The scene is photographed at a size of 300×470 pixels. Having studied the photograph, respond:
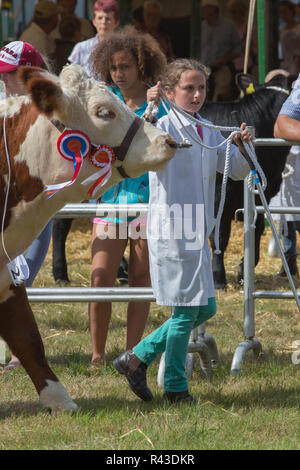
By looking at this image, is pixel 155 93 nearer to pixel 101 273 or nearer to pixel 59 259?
pixel 101 273

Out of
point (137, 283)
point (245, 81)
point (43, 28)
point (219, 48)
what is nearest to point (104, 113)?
point (137, 283)

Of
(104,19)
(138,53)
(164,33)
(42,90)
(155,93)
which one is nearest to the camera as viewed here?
(42,90)

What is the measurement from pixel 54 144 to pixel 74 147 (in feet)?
0.33

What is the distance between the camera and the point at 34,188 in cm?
321

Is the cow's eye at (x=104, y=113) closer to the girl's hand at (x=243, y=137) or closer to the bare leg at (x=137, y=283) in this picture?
the girl's hand at (x=243, y=137)

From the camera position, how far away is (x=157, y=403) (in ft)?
12.0

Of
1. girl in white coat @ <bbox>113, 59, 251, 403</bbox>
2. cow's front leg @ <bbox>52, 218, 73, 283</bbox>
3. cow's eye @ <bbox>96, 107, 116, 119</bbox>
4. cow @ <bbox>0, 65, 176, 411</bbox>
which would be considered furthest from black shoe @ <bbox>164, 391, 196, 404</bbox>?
cow's front leg @ <bbox>52, 218, 73, 283</bbox>

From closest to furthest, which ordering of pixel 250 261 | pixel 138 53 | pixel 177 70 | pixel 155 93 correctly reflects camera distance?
pixel 155 93, pixel 177 70, pixel 138 53, pixel 250 261

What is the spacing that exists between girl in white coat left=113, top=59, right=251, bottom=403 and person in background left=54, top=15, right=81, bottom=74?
573 centimetres

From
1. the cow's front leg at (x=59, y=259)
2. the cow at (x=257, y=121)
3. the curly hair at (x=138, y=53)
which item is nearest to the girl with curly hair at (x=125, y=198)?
the curly hair at (x=138, y=53)

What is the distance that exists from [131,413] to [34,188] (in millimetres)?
1092

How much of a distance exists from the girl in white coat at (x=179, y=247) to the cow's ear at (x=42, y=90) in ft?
1.87
